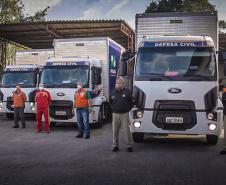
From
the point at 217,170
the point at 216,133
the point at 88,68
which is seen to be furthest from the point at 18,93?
the point at 217,170

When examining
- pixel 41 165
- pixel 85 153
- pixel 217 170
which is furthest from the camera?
pixel 85 153

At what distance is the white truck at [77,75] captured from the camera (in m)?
13.2

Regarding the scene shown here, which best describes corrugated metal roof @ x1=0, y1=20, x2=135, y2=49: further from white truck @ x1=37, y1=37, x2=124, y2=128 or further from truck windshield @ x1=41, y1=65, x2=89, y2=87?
truck windshield @ x1=41, y1=65, x2=89, y2=87

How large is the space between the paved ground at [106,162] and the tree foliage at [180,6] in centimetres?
3612

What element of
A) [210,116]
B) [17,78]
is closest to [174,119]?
[210,116]

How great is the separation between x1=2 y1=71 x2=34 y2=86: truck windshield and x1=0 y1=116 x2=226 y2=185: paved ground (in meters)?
5.58

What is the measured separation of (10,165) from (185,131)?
Answer: 4.26 m

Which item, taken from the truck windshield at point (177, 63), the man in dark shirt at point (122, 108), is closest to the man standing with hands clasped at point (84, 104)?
the man in dark shirt at point (122, 108)

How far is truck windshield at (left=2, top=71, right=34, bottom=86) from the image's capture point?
16969 mm

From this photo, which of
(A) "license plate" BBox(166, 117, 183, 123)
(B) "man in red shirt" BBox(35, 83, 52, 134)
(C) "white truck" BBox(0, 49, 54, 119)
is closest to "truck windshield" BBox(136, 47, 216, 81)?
(A) "license plate" BBox(166, 117, 183, 123)

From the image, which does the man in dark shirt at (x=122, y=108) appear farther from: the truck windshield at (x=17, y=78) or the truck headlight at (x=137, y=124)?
the truck windshield at (x=17, y=78)

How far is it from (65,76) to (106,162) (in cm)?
632

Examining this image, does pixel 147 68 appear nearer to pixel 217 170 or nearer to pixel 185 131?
pixel 185 131

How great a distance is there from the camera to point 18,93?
14031mm
